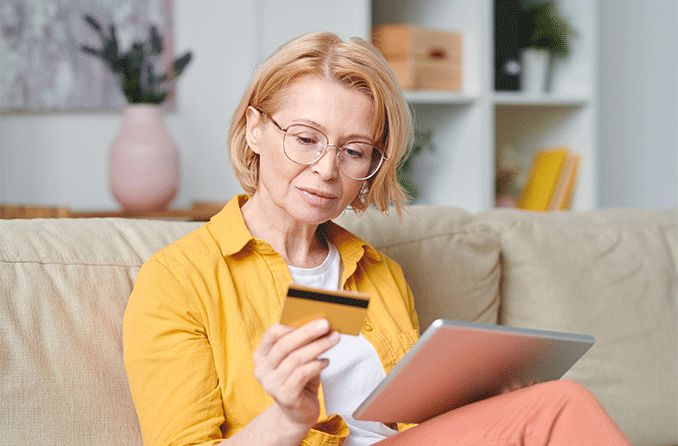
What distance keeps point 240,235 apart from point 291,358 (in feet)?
1.36

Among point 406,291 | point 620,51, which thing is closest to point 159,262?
point 406,291

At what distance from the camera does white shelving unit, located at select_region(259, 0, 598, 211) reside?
9.70 ft

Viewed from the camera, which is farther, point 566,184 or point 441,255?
point 566,184

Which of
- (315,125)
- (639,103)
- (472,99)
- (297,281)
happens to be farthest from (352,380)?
(639,103)

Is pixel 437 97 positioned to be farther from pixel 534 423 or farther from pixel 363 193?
pixel 534 423

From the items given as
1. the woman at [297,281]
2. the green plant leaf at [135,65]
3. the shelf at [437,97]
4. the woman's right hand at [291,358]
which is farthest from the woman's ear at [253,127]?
the shelf at [437,97]

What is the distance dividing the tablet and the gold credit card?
0.10 m

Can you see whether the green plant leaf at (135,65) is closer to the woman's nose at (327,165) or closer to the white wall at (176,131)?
the white wall at (176,131)

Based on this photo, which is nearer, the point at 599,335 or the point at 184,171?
the point at 599,335

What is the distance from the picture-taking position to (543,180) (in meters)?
3.42

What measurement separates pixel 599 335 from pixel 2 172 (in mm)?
1809

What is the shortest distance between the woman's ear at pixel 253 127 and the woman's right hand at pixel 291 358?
0.51 m

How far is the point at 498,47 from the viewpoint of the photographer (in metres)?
3.32

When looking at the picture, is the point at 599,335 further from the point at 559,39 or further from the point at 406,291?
the point at 559,39
